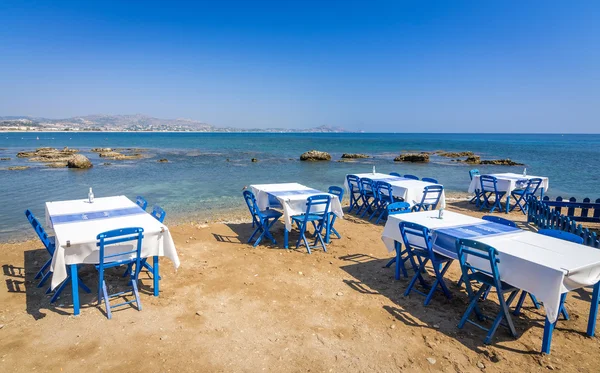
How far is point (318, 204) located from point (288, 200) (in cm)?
66

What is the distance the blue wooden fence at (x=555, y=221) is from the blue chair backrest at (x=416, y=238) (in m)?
3.11

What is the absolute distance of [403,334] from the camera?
13.6 ft

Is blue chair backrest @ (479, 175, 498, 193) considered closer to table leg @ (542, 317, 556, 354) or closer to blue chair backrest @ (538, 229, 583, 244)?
blue chair backrest @ (538, 229, 583, 244)

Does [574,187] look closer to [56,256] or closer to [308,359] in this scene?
[308,359]

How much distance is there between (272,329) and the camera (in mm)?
4230

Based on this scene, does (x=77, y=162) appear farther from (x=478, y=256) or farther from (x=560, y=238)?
(x=560, y=238)

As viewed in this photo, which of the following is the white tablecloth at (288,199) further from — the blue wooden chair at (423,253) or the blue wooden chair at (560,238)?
the blue wooden chair at (560,238)

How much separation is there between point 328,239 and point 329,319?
3216 millimetres

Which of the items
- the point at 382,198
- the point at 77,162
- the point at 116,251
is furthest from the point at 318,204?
the point at 77,162

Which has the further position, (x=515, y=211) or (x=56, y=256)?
(x=515, y=211)

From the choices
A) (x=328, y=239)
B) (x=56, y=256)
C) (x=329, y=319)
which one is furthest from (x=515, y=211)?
(x=56, y=256)

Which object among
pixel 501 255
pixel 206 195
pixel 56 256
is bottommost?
pixel 206 195

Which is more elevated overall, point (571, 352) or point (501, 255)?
point (501, 255)

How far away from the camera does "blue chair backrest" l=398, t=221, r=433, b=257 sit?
477 centimetres
